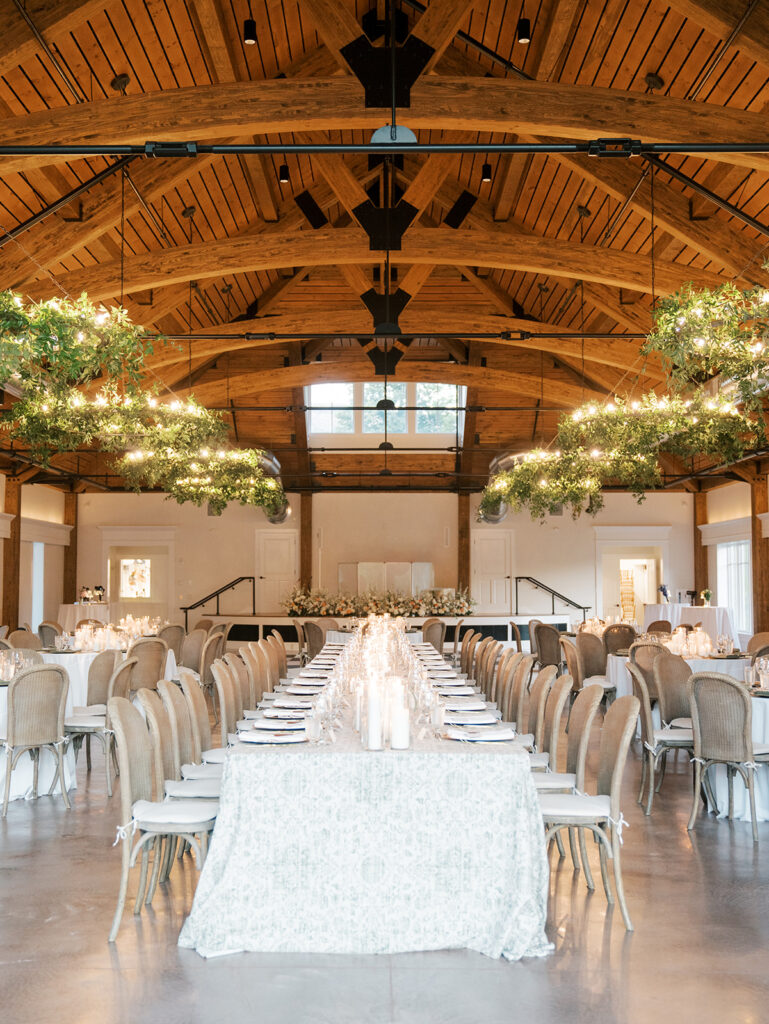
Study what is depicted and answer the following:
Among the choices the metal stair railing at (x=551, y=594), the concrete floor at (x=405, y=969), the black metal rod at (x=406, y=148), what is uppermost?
the black metal rod at (x=406, y=148)

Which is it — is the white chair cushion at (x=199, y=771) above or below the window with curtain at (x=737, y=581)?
below

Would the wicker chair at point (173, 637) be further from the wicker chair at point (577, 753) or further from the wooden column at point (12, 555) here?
the wicker chair at point (577, 753)

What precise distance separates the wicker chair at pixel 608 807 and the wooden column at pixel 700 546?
56.4ft

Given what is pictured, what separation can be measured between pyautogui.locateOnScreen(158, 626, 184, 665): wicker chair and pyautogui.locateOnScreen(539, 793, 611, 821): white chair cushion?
8325mm

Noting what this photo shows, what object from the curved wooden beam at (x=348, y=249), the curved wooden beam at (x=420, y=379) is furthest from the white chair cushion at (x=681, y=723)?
the curved wooden beam at (x=420, y=379)

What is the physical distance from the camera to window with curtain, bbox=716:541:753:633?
61.4 ft

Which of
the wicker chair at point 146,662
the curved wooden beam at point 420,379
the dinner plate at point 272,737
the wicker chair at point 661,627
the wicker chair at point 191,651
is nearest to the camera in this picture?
the dinner plate at point 272,737

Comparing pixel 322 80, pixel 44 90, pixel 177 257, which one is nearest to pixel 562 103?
pixel 322 80

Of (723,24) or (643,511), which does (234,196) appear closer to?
(723,24)

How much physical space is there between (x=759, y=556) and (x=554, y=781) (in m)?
13.8

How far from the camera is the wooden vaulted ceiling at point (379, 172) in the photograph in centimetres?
739

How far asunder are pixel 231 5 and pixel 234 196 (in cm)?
386

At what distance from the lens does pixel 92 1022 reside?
3.25 m

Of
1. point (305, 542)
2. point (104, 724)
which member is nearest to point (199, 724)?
point (104, 724)
